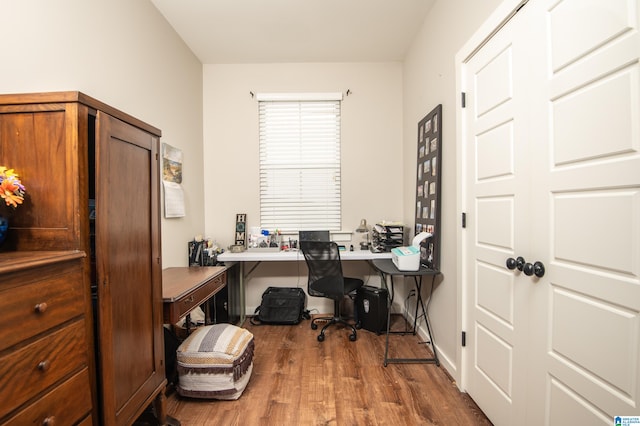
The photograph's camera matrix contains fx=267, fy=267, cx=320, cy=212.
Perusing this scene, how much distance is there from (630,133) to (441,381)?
1906 mm

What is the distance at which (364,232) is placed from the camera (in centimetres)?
334

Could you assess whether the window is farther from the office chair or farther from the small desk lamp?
the office chair

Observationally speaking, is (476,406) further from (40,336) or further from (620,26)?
(40,336)

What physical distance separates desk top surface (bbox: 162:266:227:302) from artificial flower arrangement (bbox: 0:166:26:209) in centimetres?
84

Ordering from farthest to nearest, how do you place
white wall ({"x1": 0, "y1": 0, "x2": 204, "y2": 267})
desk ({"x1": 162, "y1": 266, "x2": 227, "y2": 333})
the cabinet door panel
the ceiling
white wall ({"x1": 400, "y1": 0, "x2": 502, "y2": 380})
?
the ceiling < white wall ({"x1": 400, "y1": 0, "x2": 502, "y2": 380}) < desk ({"x1": 162, "y1": 266, "x2": 227, "y2": 333}) < white wall ({"x1": 0, "y1": 0, "x2": 204, "y2": 267}) < the cabinet door panel

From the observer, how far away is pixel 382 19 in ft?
8.48

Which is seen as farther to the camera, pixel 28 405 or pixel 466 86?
pixel 466 86

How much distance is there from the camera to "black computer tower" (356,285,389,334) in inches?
110

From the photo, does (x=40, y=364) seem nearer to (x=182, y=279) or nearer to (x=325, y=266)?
(x=182, y=279)

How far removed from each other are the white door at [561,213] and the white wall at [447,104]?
30 centimetres

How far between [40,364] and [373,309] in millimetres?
2513

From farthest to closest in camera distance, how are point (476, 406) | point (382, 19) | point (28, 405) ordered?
1. point (382, 19)
2. point (476, 406)
3. point (28, 405)

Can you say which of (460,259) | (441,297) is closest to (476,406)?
(441,297)

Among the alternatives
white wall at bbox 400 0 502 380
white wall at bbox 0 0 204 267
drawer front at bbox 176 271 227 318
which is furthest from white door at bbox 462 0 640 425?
white wall at bbox 0 0 204 267
